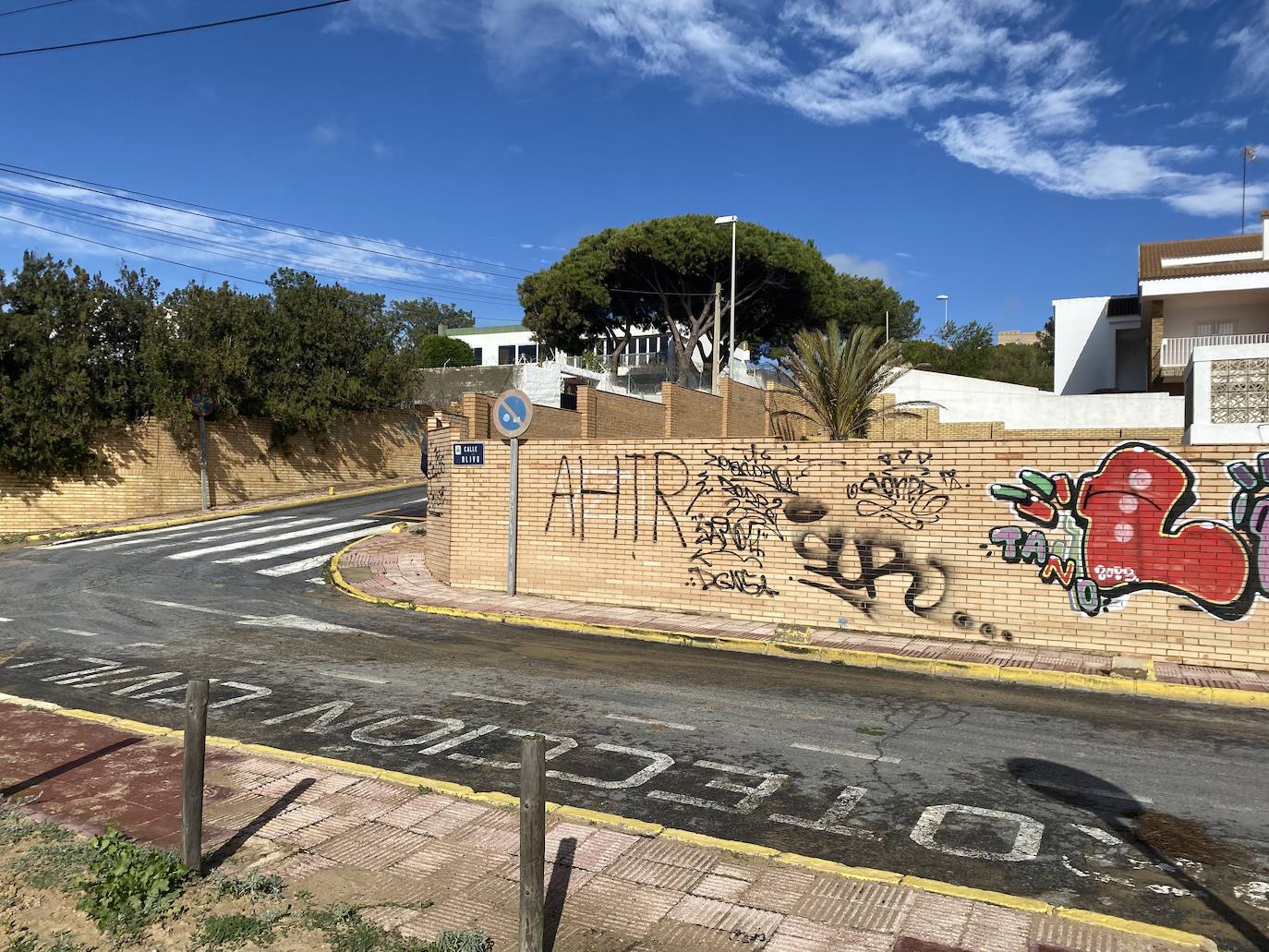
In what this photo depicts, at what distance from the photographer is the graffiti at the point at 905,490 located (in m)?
11.6

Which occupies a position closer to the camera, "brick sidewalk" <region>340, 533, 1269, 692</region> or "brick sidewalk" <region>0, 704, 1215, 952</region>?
"brick sidewalk" <region>0, 704, 1215, 952</region>

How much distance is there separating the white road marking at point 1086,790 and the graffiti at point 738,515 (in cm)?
642

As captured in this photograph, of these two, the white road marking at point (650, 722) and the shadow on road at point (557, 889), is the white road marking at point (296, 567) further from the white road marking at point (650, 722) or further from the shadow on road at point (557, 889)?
the shadow on road at point (557, 889)

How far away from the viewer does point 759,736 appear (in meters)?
7.49

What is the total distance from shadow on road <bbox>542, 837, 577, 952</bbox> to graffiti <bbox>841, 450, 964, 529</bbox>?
7755 mm

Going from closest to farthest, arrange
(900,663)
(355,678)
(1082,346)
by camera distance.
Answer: (355,678) → (900,663) → (1082,346)

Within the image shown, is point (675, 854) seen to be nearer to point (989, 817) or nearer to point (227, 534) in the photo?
point (989, 817)

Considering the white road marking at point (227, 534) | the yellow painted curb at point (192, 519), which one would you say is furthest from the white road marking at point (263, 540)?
the yellow painted curb at point (192, 519)

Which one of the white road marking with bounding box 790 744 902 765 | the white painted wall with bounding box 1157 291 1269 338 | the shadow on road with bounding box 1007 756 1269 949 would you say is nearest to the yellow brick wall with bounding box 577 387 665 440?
the white road marking with bounding box 790 744 902 765

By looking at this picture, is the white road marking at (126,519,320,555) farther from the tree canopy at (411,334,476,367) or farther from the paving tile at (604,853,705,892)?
the tree canopy at (411,334,476,367)

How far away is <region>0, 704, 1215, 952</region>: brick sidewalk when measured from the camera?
4.20m

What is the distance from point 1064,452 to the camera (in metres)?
10.9

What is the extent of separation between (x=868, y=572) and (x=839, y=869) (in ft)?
24.7

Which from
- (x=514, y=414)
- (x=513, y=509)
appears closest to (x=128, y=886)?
(x=513, y=509)
